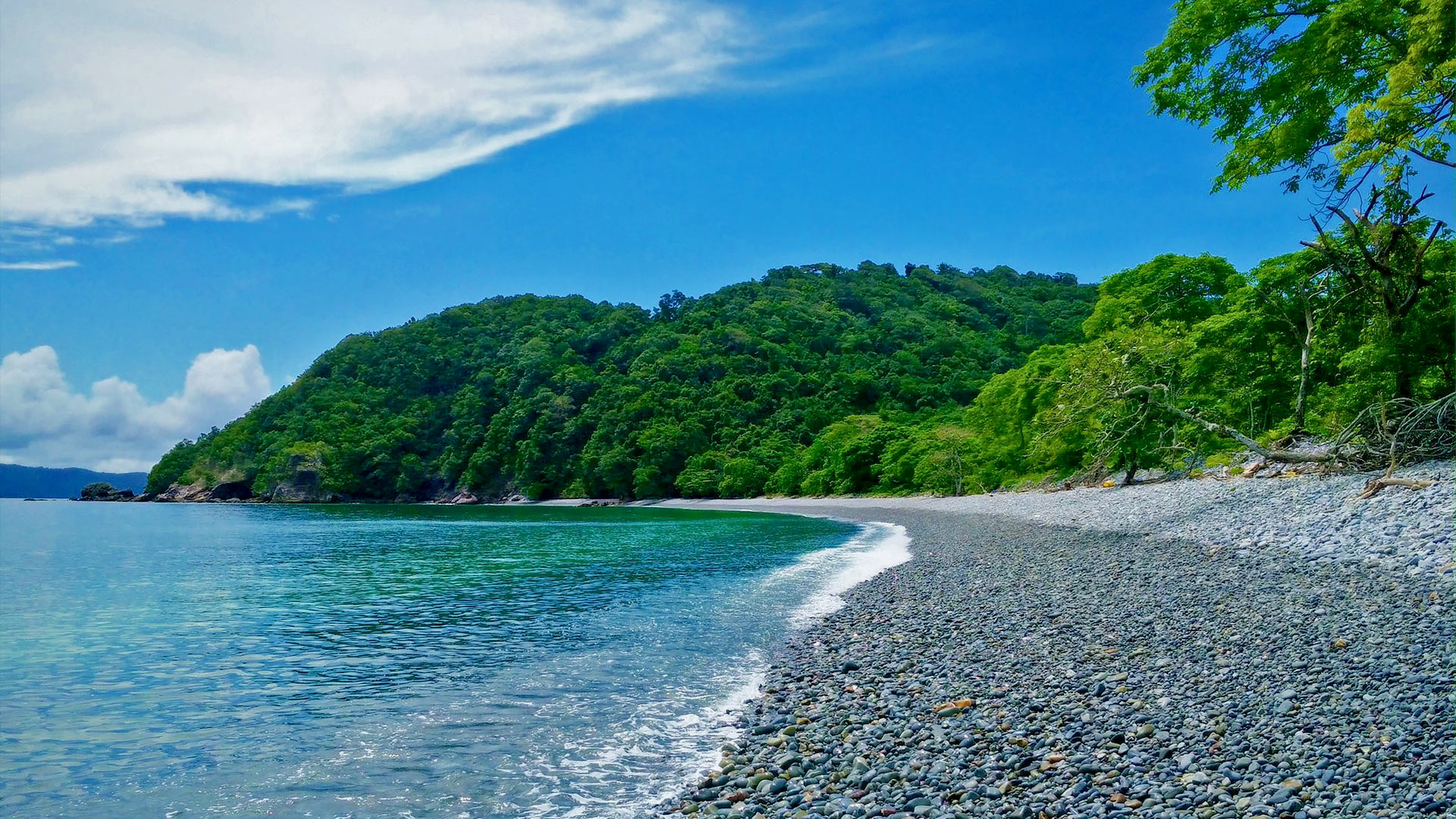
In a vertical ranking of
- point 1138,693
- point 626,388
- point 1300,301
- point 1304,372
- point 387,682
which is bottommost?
point 387,682

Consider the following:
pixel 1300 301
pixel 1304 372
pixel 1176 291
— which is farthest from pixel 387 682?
pixel 1176 291

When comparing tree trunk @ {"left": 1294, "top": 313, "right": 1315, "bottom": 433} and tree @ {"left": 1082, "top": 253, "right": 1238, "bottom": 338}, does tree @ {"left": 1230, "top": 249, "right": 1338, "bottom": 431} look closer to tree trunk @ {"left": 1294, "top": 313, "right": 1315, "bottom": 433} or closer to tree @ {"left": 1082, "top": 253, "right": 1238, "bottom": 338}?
tree trunk @ {"left": 1294, "top": 313, "right": 1315, "bottom": 433}

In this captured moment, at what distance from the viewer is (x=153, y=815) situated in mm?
6344


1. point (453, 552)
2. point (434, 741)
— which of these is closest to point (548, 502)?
point (453, 552)

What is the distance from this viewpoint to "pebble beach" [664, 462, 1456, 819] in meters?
5.23

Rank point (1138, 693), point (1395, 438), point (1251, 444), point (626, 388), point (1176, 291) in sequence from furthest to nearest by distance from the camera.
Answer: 1. point (626, 388)
2. point (1176, 291)
3. point (1251, 444)
4. point (1395, 438)
5. point (1138, 693)

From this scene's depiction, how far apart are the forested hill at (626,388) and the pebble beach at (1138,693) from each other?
86.7 metres

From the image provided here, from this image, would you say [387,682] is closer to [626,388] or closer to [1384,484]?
[1384,484]

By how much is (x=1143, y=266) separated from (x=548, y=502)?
315 ft

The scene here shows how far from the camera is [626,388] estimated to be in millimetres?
128625

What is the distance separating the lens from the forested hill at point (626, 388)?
115m

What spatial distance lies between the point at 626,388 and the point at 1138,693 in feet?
404

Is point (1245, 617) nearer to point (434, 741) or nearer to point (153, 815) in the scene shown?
point (434, 741)

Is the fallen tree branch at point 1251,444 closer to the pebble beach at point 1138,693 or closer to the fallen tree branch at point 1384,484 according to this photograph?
the fallen tree branch at point 1384,484
